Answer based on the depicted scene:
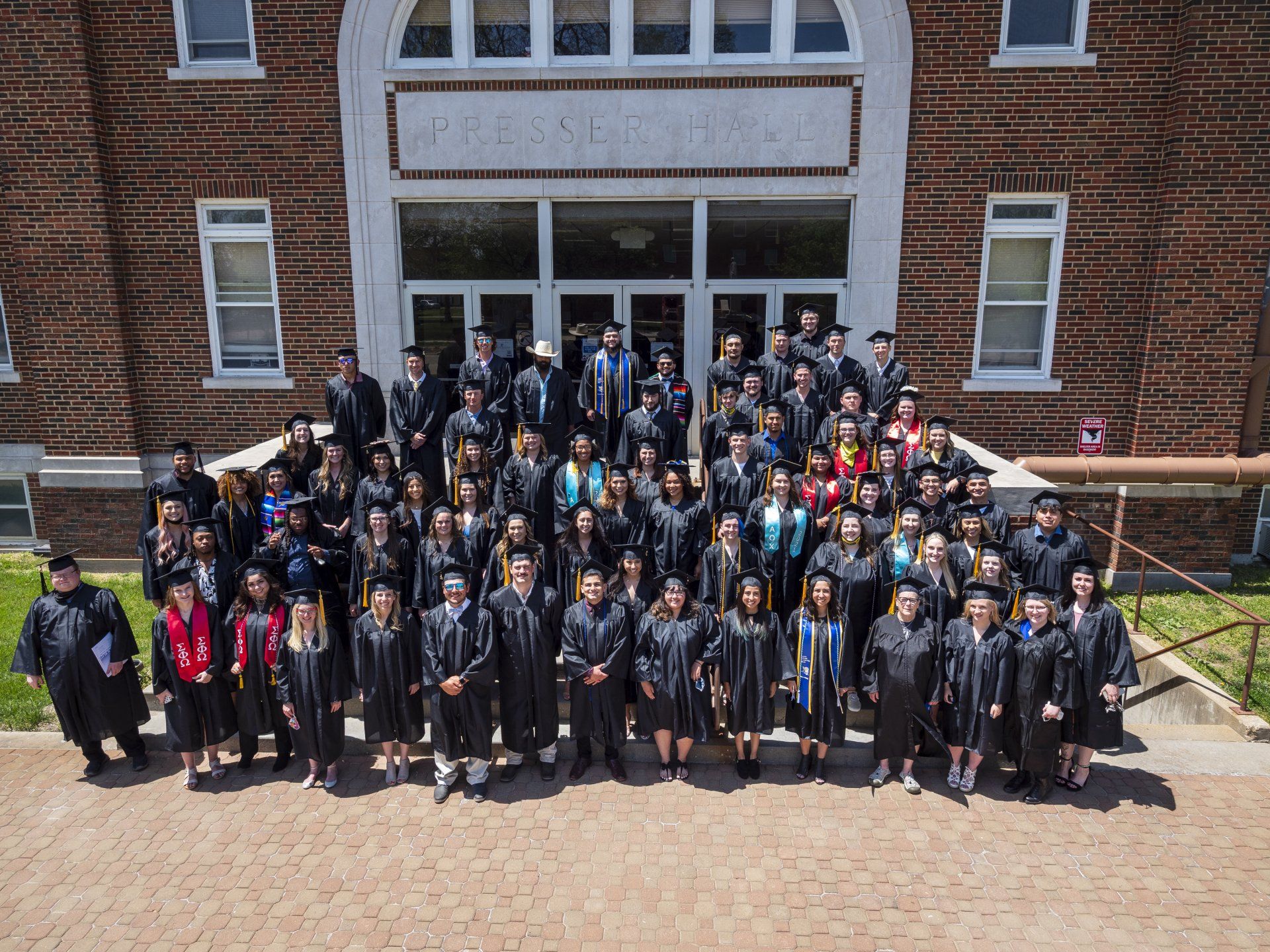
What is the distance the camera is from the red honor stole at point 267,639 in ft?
19.4

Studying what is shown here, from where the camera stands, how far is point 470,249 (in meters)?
9.95

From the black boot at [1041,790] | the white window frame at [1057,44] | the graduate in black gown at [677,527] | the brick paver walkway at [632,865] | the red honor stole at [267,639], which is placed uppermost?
the white window frame at [1057,44]

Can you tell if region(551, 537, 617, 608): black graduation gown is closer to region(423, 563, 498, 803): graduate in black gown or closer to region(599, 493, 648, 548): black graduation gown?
region(599, 493, 648, 548): black graduation gown

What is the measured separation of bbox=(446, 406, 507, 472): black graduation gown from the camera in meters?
7.63

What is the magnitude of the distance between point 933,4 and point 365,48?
6344 millimetres

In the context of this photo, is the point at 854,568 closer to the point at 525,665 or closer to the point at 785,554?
the point at 785,554

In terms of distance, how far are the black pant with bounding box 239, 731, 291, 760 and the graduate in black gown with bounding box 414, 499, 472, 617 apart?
1.30 meters

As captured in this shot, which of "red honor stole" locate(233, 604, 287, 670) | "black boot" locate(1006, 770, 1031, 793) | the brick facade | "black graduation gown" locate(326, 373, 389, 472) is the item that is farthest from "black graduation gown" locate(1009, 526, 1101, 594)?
"black graduation gown" locate(326, 373, 389, 472)

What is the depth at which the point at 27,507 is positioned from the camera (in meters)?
10.7

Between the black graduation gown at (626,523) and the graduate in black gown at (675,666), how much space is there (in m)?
0.81

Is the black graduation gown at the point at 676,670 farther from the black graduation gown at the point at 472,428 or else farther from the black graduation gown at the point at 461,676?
the black graduation gown at the point at 472,428

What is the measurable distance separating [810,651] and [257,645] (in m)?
3.95

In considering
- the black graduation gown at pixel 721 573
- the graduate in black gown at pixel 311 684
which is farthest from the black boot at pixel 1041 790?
the graduate in black gown at pixel 311 684

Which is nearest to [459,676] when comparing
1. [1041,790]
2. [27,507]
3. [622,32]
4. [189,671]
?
[189,671]
